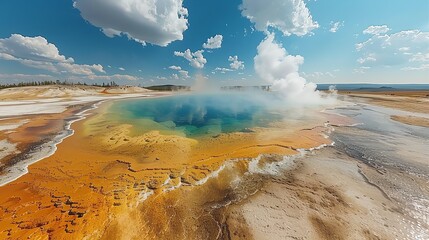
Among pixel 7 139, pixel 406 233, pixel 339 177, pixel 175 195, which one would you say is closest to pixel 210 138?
pixel 175 195

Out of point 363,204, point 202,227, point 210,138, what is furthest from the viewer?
point 210,138

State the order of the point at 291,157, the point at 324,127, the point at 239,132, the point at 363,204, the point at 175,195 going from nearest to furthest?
1. the point at 363,204
2. the point at 175,195
3. the point at 291,157
4. the point at 239,132
5. the point at 324,127

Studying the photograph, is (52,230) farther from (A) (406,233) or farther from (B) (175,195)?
(A) (406,233)

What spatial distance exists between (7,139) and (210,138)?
44.3 ft

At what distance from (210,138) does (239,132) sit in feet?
9.00

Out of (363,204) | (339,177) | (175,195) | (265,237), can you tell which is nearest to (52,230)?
(175,195)

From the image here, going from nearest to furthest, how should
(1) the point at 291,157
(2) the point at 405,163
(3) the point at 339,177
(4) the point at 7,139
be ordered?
(3) the point at 339,177 → (2) the point at 405,163 → (1) the point at 291,157 → (4) the point at 7,139

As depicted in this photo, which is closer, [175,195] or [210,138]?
[175,195]

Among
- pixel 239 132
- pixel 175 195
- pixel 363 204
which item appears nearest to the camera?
pixel 363 204

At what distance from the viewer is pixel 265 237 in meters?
4.72

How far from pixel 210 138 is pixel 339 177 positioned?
799 cm

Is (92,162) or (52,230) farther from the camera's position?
(92,162)

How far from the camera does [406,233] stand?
15.8ft

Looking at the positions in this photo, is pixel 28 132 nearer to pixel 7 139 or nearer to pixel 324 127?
pixel 7 139
